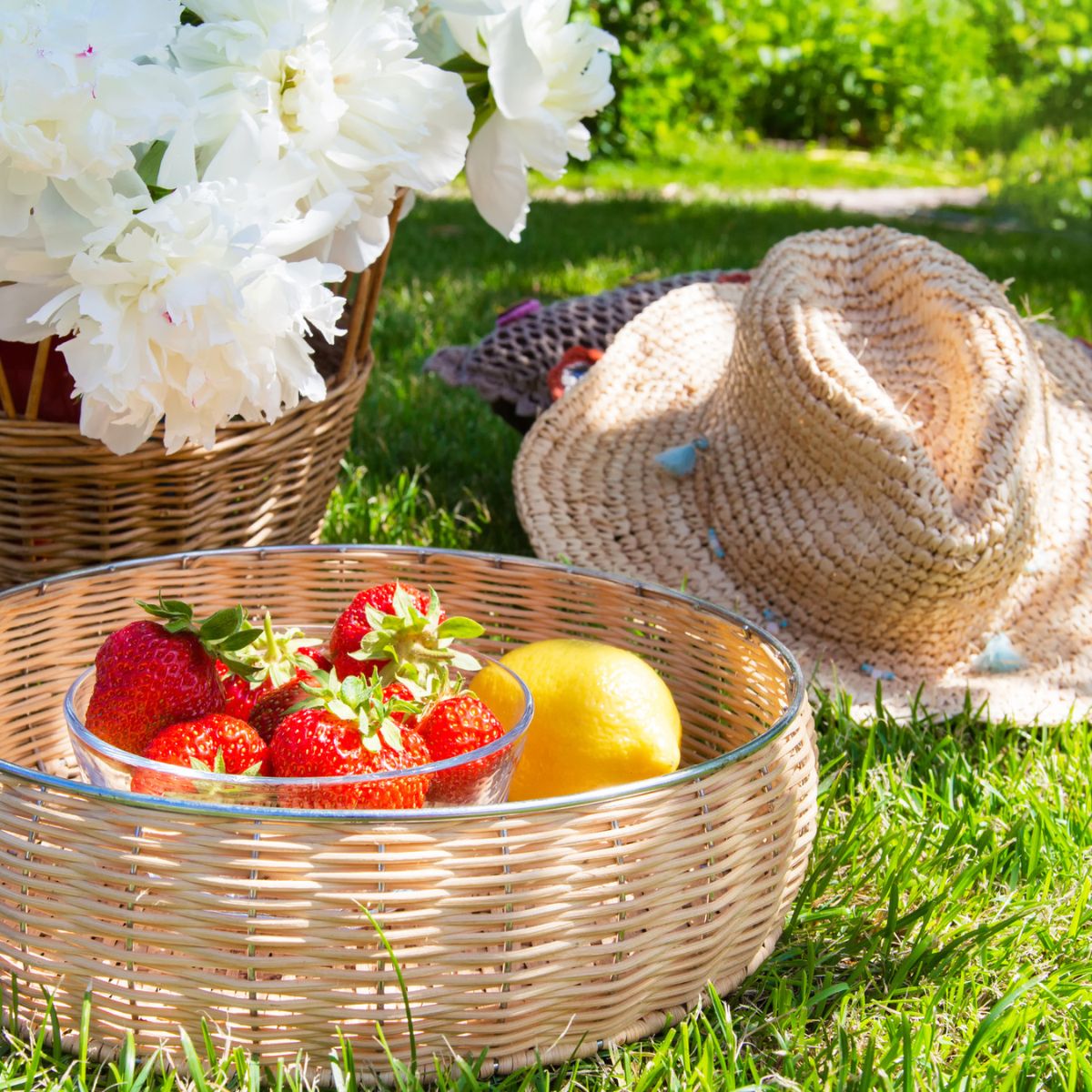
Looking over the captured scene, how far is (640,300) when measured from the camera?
2.29m

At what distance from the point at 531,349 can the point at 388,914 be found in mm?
1480

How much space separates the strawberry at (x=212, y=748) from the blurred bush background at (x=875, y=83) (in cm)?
453

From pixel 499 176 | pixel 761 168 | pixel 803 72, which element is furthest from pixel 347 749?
pixel 803 72

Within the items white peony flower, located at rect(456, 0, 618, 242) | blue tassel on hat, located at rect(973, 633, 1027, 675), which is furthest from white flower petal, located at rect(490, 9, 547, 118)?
blue tassel on hat, located at rect(973, 633, 1027, 675)

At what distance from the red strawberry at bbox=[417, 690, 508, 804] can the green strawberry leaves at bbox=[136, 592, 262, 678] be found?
160 millimetres

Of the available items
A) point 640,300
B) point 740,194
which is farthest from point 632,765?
point 740,194

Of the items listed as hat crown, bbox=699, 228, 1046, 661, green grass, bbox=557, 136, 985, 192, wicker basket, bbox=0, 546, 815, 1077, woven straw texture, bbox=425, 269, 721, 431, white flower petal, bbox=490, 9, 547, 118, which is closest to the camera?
wicker basket, bbox=0, 546, 815, 1077

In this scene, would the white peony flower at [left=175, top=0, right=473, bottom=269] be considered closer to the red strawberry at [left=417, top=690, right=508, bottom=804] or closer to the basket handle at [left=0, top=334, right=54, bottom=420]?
the basket handle at [left=0, top=334, right=54, bottom=420]

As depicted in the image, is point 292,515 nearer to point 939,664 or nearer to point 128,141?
point 128,141

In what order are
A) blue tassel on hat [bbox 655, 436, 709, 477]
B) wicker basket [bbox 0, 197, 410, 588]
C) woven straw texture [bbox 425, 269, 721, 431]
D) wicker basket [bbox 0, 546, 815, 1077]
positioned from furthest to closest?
woven straw texture [bbox 425, 269, 721, 431]
blue tassel on hat [bbox 655, 436, 709, 477]
wicker basket [bbox 0, 197, 410, 588]
wicker basket [bbox 0, 546, 815, 1077]

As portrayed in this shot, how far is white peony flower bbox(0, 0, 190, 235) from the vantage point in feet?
3.13

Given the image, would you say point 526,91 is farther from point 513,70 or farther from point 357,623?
point 357,623

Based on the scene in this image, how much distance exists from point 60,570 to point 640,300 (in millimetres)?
1209

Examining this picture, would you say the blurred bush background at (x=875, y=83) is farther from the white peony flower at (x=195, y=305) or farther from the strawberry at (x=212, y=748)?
the strawberry at (x=212, y=748)
